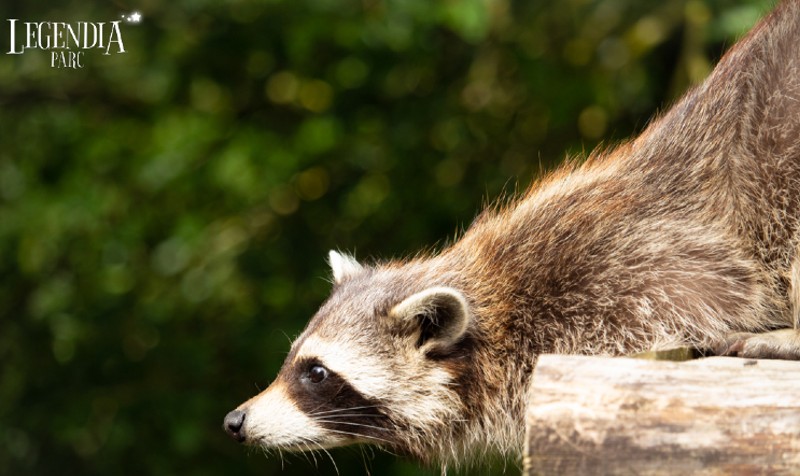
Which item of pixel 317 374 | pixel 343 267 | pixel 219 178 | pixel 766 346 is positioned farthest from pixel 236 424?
pixel 219 178

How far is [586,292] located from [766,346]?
0.97 m

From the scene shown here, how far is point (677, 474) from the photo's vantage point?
3.28 metres

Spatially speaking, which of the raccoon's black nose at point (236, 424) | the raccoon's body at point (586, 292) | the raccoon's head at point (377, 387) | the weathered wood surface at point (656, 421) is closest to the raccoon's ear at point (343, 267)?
the raccoon's body at point (586, 292)

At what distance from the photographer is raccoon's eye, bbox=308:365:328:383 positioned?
5344mm

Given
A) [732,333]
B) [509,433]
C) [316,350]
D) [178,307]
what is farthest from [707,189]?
[178,307]

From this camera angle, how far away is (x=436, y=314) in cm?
524

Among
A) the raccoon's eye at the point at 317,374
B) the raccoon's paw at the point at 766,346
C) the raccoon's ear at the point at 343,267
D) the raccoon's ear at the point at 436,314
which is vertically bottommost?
the raccoon's eye at the point at 317,374

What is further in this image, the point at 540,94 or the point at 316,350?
the point at 540,94

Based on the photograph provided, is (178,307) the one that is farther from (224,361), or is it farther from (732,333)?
(732,333)

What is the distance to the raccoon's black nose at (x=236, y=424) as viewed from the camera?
5.31 metres

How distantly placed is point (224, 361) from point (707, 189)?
531 centimetres

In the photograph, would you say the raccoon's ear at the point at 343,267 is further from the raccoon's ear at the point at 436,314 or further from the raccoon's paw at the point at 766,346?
the raccoon's paw at the point at 766,346

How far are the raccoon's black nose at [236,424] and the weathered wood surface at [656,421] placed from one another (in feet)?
7.11

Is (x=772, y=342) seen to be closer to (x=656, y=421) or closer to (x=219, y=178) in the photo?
(x=656, y=421)
